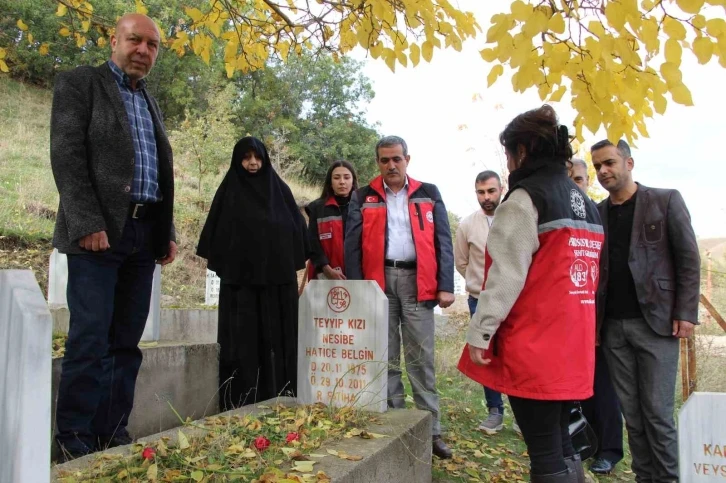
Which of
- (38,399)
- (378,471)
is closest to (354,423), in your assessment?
(378,471)

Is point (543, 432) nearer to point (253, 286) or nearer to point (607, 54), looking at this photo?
point (607, 54)

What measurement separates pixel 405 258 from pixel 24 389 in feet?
9.59

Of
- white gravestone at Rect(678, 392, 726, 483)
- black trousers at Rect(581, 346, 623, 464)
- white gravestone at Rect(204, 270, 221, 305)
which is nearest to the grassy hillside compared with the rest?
white gravestone at Rect(204, 270, 221, 305)

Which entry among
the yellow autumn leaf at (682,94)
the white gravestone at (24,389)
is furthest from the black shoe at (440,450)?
the white gravestone at (24,389)

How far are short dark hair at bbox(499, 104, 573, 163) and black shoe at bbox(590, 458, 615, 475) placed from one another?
7.98 feet

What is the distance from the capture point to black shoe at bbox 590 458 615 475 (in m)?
4.17

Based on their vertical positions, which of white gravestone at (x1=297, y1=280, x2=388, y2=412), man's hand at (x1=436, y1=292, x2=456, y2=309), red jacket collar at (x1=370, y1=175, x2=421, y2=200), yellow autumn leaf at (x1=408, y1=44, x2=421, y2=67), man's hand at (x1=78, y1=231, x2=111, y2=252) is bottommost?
white gravestone at (x1=297, y1=280, x2=388, y2=412)

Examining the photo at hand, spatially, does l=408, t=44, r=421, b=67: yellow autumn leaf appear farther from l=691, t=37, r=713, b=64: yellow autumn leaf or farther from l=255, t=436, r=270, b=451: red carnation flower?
l=255, t=436, r=270, b=451: red carnation flower

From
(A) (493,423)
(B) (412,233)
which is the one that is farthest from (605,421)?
(B) (412,233)

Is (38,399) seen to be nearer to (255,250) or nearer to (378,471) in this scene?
(378,471)

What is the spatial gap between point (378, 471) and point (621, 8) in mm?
2057

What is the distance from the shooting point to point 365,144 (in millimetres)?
25172

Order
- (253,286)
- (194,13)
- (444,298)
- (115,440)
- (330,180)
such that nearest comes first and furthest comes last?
(115,440) < (444,298) < (194,13) < (253,286) < (330,180)

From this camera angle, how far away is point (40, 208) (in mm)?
9008
